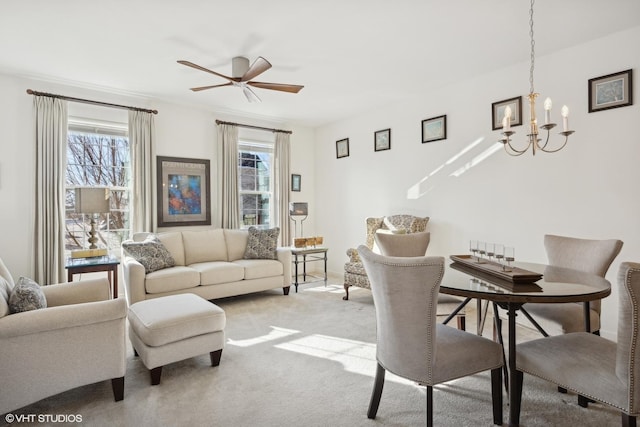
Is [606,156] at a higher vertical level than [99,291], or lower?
higher

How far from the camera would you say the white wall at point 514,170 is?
3072 mm

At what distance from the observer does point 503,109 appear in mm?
3832

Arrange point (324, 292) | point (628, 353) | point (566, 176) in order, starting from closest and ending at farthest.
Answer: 1. point (628, 353)
2. point (566, 176)
3. point (324, 292)

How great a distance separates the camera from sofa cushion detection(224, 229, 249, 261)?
4953 millimetres

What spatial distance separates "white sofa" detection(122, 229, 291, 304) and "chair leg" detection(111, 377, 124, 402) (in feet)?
5.42

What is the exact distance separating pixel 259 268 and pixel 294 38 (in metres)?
2.83

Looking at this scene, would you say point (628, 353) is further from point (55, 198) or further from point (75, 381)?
point (55, 198)

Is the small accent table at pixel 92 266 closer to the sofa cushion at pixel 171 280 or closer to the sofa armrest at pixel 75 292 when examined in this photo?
the sofa cushion at pixel 171 280

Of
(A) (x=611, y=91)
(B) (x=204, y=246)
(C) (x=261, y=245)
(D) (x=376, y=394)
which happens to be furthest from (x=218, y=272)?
(A) (x=611, y=91)

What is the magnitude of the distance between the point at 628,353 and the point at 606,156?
97.1 inches

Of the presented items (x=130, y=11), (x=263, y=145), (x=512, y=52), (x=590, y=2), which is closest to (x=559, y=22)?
(x=590, y=2)

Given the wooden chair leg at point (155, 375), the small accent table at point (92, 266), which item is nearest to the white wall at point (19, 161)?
the small accent table at point (92, 266)

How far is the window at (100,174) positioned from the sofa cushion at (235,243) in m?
1.36

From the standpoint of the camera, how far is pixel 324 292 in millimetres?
4934
